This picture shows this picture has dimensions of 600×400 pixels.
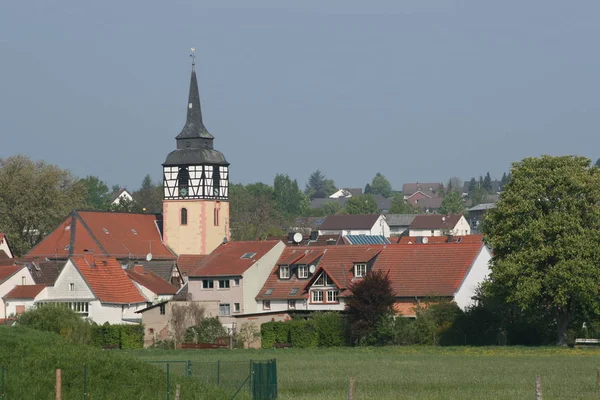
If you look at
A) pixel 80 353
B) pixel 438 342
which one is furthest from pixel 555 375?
pixel 438 342

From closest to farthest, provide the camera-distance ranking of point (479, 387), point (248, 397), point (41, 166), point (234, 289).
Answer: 1. point (248, 397)
2. point (479, 387)
3. point (234, 289)
4. point (41, 166)

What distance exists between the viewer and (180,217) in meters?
121

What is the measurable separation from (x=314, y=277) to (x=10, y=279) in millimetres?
25054

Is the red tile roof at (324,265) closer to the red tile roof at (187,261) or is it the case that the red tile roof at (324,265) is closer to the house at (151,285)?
the house at (151,285)

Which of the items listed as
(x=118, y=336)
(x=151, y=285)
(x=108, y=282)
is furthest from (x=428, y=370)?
(x=151, y=285)

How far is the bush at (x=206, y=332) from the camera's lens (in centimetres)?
7694

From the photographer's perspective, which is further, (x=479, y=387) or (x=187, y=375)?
(x=479, y=387)

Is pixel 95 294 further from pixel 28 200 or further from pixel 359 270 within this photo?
pixel 28 200

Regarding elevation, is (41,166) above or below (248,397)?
above

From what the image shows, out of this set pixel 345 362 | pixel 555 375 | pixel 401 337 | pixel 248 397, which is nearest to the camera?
pixel 248 397

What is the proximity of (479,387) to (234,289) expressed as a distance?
48.1 metres

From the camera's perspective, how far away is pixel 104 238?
374ft

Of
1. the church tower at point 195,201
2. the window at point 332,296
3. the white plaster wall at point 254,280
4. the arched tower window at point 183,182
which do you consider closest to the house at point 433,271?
the window at point 332,296

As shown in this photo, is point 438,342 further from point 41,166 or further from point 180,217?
point 41,166
